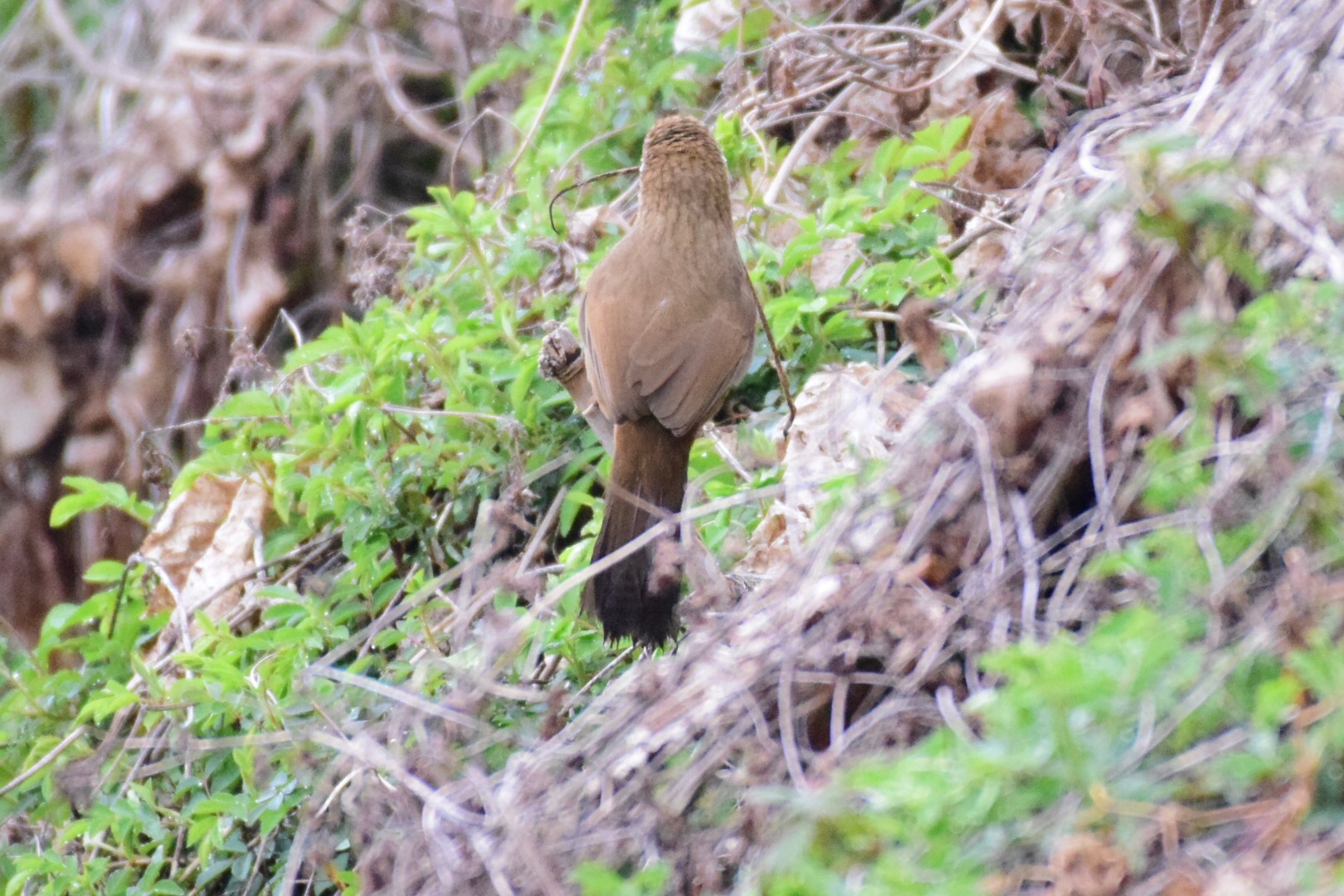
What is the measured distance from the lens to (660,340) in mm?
3482

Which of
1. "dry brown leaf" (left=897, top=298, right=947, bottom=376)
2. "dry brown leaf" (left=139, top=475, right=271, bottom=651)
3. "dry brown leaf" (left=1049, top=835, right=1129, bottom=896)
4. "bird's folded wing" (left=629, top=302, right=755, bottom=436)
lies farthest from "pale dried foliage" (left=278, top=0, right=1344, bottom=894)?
"dry brown leaf" (left=139, top=475, right=271, bottom=651)

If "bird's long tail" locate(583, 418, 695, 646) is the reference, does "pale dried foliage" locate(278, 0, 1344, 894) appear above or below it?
above

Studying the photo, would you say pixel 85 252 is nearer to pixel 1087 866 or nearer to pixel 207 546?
pixel 207 546

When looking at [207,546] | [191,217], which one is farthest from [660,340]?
[191,217]

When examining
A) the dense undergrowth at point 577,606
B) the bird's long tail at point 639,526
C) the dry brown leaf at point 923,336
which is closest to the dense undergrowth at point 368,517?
the dense undergrowth at point 577,606

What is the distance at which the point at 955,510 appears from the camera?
6.46 feet

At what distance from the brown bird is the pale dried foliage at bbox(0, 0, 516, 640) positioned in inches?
95.7

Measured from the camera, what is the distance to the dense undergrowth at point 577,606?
147 centimetres

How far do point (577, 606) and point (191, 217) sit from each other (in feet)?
14.0

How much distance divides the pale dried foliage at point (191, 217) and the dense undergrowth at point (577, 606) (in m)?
0.90

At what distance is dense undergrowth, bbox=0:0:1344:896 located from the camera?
4.83ft

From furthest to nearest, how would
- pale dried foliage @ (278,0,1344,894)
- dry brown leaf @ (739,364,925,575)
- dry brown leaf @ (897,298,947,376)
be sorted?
dry brown leaf @ (739,364,925,575)
dry brown leaf @ (897,298,947,376)
pale dried foliage @ (278,0,1344,894)

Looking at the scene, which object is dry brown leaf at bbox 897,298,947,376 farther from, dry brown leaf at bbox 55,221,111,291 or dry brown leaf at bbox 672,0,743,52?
dry brown leaf at bbox 55,221,111,291

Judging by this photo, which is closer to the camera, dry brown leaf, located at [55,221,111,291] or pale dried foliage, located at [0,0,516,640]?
pale dried foliage, located at [0,0,516,640]
